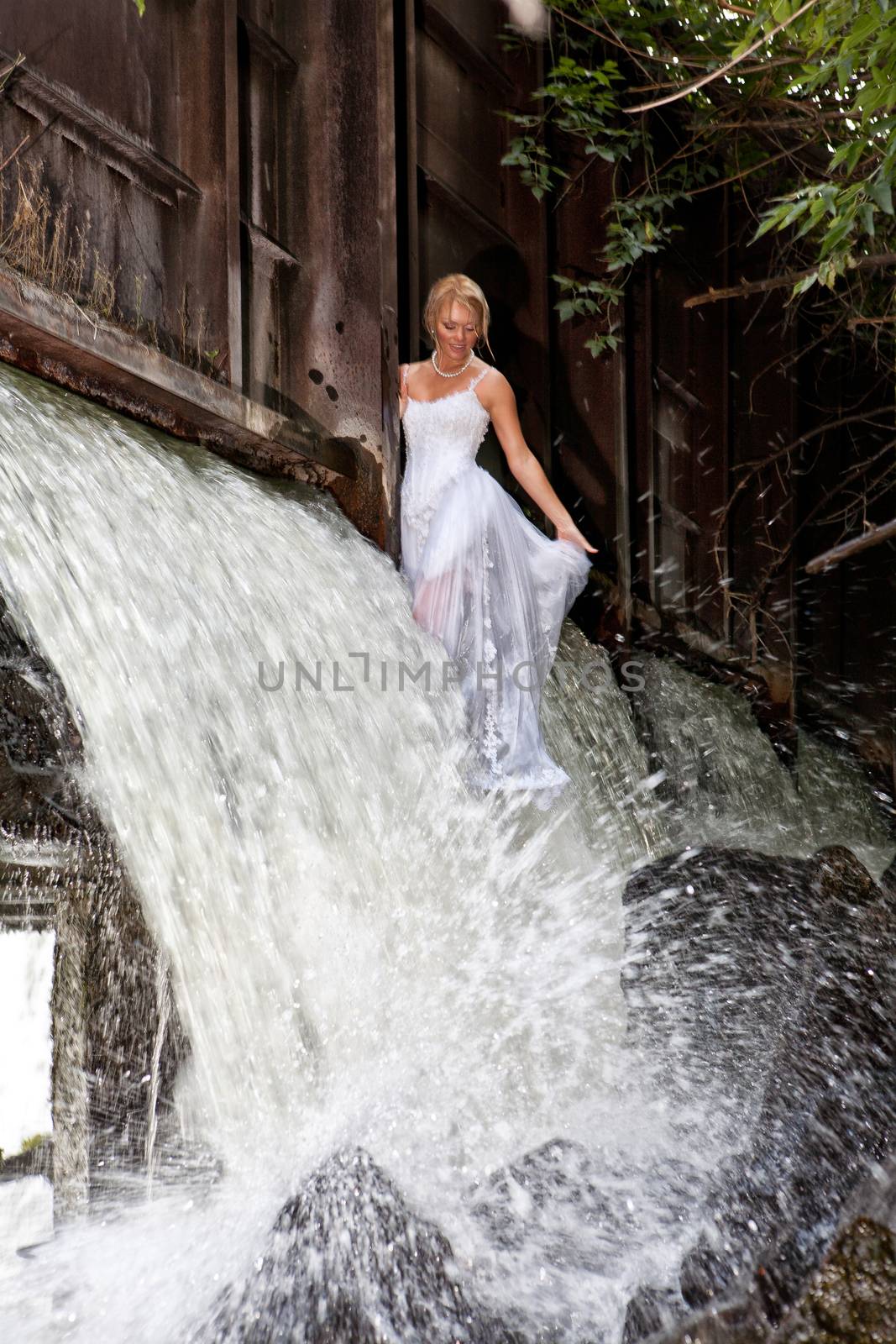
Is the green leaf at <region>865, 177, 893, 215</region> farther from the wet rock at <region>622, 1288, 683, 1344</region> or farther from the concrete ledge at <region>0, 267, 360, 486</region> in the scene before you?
the wet rock at <region>622, 1288, 683, 1344</region>

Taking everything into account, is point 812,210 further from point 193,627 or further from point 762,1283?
point 762,1283

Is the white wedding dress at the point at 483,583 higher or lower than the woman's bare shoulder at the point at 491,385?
lower

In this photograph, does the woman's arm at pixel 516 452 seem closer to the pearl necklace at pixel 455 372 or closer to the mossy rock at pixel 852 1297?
the pearl necklace at pixel 455 372

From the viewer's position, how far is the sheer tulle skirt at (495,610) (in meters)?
4.83

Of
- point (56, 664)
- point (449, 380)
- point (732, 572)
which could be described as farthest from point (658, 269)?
point (56, 664)

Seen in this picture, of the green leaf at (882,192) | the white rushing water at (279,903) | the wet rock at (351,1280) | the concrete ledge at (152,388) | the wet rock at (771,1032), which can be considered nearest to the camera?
the wet rock at (351,1280)

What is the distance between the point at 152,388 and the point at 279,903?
1.78 meters

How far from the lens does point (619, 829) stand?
5.82 m

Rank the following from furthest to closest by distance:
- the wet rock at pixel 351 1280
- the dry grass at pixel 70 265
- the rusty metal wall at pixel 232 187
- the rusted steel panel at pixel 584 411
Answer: the rusted steel panel at pixel 584 411 < the rusty metal wall at pixel 232 187 < the dry grass at pixel 70 265 < the wet rock at pixel 351 1280

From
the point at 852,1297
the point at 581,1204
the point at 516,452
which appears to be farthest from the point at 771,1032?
the point at 516,452

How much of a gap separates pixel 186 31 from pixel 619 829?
3752 millimetres

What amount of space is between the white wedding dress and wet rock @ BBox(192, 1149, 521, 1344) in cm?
185

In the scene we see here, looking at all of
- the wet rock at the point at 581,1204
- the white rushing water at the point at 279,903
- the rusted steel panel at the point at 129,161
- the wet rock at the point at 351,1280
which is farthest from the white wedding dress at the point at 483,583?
the wet rock at the point at 351,1280

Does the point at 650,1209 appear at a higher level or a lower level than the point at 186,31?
lower
